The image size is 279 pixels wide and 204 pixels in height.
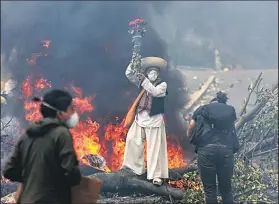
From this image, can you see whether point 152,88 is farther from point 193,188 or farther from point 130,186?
point 193,188

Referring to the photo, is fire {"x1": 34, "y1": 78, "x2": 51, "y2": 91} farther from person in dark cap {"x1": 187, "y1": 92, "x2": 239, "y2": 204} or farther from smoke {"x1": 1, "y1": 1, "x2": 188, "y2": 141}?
person in dark cap {"x1": 187, "y1": 92, "x2": 239, "y2": 204}

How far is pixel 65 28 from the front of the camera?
14.5 meters

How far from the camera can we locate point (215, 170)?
282 inches

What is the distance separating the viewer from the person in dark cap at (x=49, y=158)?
4.08 meters

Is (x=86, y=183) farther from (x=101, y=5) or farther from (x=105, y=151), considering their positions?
(x=101, y=5)

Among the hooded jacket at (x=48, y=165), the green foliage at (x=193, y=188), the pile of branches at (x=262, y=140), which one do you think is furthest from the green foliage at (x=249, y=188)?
Result: the hooded jacket at (x=48, y=165)

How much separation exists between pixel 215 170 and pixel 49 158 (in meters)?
3.72

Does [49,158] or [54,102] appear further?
[54,102]

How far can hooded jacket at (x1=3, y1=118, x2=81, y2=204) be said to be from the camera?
4.07 m

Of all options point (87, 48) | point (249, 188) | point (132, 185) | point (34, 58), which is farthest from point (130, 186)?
point (87, 48)

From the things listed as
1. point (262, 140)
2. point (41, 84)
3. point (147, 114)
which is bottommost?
point (262, 140)

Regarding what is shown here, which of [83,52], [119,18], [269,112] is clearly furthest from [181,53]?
[269,112]

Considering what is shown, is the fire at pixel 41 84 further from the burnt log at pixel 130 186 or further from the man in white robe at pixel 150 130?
the burnt log at pixel 130 186

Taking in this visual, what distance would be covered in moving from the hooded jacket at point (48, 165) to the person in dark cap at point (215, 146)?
3.43 m
